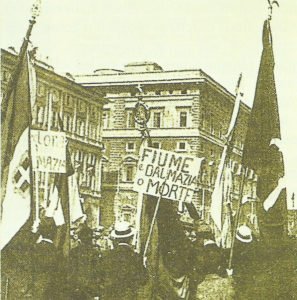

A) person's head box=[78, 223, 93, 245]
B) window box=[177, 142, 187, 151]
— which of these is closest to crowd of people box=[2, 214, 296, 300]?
person's head box=[78, 223, 93, 245]

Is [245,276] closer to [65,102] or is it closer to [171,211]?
[171,211]

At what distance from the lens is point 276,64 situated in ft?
16.6

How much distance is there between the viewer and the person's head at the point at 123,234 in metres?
4.83

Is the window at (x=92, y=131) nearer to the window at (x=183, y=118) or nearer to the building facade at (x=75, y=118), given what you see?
the building facade at (x=75, y=118)

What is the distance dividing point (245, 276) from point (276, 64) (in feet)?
4.15

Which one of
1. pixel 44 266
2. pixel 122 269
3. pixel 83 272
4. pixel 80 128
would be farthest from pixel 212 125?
pixel 44 266

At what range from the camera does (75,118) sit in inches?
281

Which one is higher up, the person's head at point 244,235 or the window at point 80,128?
the window at point 80,128

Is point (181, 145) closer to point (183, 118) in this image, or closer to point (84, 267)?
point (183, 118)

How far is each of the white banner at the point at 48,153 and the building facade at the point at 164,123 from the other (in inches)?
24.1

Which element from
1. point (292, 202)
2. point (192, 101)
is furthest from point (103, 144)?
point (292, 202)

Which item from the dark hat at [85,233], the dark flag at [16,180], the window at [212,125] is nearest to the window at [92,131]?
the window at [212,125]

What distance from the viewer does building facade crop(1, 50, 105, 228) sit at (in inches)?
233

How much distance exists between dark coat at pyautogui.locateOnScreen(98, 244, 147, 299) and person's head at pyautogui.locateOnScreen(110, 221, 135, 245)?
41 millimetres
